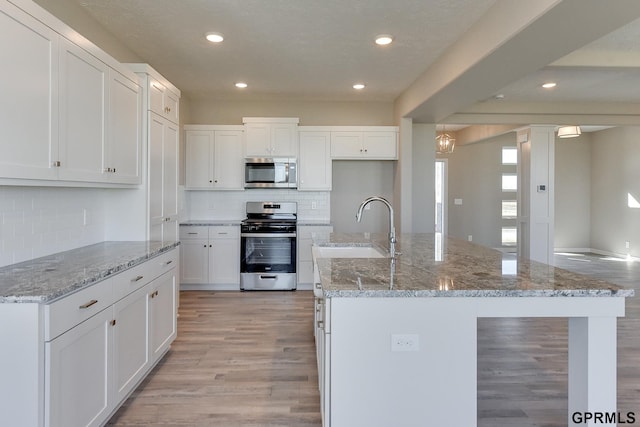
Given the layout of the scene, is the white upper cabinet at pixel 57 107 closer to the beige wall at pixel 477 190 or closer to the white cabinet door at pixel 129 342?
the white cabinet door at pixel 129 342

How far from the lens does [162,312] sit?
9.30 ft

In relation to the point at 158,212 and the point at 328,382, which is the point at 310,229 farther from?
the point at 328,382

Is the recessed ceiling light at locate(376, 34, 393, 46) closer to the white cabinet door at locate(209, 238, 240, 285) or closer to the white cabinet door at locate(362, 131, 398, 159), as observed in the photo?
the white cabinet door at locate(362, 131, 398, 159)

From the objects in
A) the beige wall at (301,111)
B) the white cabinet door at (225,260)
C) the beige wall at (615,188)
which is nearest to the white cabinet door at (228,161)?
the beige wall at (301,111)

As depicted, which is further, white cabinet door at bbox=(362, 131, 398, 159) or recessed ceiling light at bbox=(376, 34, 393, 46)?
white cabinet door at bbox=(362, 131, 398, 159)

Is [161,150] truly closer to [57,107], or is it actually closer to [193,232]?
[57,107]

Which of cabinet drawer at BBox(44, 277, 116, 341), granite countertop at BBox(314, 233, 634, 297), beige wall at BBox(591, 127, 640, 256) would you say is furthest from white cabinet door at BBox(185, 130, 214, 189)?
beige wall at BBox(591, 127, 640, 256)

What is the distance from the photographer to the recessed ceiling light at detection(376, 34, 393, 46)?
3.43 meters

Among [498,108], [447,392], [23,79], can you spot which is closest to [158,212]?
[23,79]

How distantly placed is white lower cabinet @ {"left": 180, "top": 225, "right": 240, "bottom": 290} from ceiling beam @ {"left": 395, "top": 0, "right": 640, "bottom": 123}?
115 inches

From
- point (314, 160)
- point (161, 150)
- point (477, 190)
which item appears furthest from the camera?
point (477, 190)

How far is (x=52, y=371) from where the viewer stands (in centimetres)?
158

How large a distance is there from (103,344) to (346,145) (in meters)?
4.09

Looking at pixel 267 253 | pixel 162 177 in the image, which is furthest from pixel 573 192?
pixel 162 177
